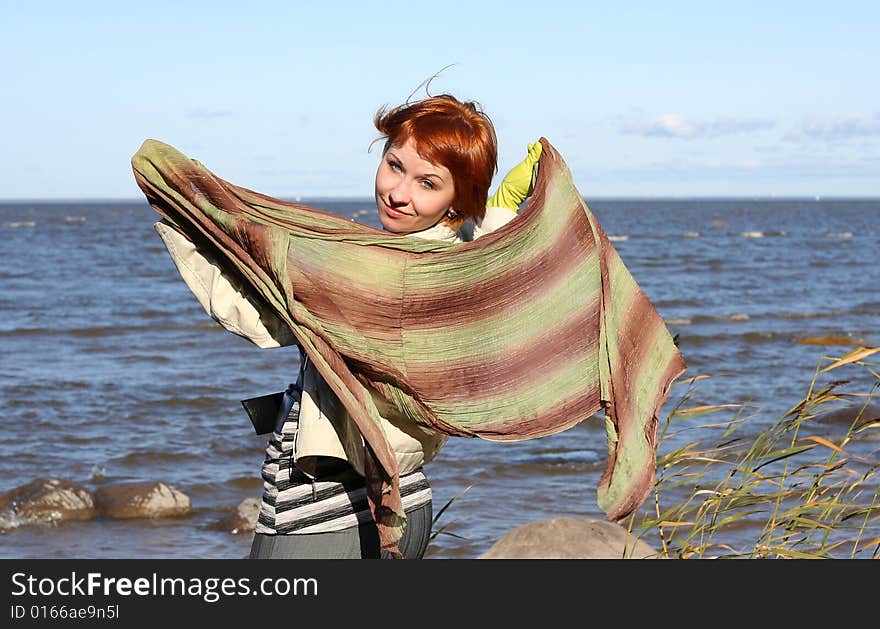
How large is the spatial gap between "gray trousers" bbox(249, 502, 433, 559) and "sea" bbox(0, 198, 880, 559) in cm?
106

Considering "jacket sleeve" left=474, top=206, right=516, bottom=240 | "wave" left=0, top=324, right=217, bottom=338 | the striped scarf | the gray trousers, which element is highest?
"jacket sleeve" left=474, top=206, right=516, bottom=240

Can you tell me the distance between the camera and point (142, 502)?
7367 millimetres

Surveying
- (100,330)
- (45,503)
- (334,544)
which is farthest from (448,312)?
(100,330)

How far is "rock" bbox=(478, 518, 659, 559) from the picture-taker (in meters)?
4.62

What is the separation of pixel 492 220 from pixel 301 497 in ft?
2.44

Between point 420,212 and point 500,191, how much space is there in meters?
0.31

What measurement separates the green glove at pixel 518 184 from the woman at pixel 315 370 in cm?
16

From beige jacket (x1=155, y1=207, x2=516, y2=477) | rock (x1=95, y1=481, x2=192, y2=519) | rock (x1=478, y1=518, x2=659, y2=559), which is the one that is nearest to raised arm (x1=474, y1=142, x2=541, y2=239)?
beige jacket (x1=155, y1=207, x2=516, y2=477)

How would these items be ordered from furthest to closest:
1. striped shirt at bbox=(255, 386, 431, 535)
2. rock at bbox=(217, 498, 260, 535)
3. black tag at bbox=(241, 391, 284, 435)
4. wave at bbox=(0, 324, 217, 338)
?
wave at bbox=(0, 324, 217, 338)
rock at bbox=(217, 498, 260, 535)
black tag at bbox=(241, 391, 284, 435)
striped shirt at bbox=(255, 386, 431, 535)

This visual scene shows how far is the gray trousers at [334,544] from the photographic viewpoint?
2.21 meters

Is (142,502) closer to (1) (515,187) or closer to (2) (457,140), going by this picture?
(1) (515,187)

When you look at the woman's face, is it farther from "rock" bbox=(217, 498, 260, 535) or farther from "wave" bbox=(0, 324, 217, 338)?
"wave" bbox=(0, 324, 217, 338)

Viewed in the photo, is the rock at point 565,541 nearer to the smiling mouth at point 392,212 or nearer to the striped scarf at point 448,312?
the striped scarf at point 448,312
